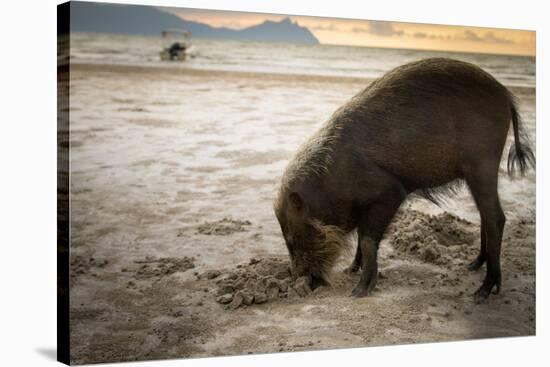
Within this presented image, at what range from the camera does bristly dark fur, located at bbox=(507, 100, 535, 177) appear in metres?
5.93

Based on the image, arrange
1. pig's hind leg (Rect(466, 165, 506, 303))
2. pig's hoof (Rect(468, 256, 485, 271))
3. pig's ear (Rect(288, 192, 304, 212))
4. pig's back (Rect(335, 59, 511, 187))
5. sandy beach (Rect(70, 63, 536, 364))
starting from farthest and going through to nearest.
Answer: pig's hoof (Rect(468, 256, 485, 271))
pig's hind leg (Rect(466, 165, 506, 303))
pig's back (Rect(335, 59, 511, 187))
pig's ear (Rect(288, 192, 304, 212))
sandy beach (Rect(70, 63, 536, 364))

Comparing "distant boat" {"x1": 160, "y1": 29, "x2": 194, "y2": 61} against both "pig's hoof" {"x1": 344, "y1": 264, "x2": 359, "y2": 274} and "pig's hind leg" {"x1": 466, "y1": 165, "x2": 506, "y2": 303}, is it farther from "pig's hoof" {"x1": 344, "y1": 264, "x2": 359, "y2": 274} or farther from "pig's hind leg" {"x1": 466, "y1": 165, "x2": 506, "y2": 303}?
"pig's hind leg" {"x1": 466, "y1": 165, "x2": 506, "y2": 303}

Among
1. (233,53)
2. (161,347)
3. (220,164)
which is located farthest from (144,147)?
(161,347)

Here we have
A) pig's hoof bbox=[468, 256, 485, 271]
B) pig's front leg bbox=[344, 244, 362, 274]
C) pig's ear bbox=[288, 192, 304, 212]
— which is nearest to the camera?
pig's ear bbox=[288, 192, 304, 212]

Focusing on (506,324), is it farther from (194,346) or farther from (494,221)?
(194,346)

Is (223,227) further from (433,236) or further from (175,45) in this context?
(433,236)

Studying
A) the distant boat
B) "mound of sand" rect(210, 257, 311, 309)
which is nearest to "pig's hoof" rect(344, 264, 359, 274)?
"mound of sand" rect(210, 257, 311, 309)

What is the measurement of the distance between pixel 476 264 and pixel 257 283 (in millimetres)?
1810

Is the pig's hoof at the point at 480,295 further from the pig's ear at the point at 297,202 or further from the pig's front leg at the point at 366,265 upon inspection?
the pig's ear at the point at 297,202

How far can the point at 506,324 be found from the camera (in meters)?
5.92

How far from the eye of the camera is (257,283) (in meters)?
5.20

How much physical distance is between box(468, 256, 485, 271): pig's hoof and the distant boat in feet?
8.79

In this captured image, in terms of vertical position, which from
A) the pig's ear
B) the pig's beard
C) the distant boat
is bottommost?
the pig's beard

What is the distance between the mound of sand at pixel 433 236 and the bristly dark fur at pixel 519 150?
61cm
